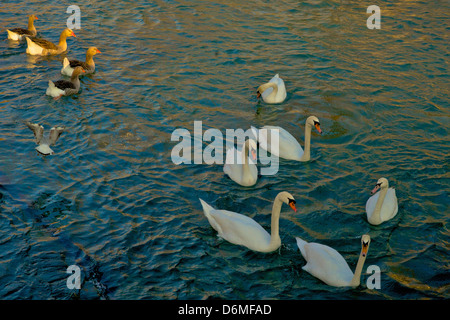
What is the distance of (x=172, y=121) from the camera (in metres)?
12.6

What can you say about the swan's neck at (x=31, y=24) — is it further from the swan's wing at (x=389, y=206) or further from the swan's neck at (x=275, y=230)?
the swan's wing at (x=389, y=206)

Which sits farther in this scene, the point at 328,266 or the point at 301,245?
the point at 301,245

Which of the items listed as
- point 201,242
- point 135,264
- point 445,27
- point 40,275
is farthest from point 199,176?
point 445,27

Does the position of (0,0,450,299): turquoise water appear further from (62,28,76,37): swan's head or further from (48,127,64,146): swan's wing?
(62,28,76,37): swan's head

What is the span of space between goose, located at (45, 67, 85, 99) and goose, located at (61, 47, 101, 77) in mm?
815

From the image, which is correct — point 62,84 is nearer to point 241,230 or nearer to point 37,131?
point 37,131

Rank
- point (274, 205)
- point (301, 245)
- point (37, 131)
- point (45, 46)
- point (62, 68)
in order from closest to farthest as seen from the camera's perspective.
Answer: point (301, 245) → point (274, 205) → point (37, 131) → point (62, 68) → point (45, 46)

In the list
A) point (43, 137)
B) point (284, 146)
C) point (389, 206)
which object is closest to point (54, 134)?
point (43, 137)

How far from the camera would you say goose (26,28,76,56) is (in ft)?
50.7

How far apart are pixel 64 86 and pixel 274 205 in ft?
23.3

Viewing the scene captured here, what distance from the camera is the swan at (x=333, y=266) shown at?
7.86 meters

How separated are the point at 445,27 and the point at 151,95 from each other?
1026 centimetres

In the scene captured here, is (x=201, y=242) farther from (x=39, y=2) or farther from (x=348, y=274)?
(x=39, y=2)

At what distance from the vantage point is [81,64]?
47.6 ft
